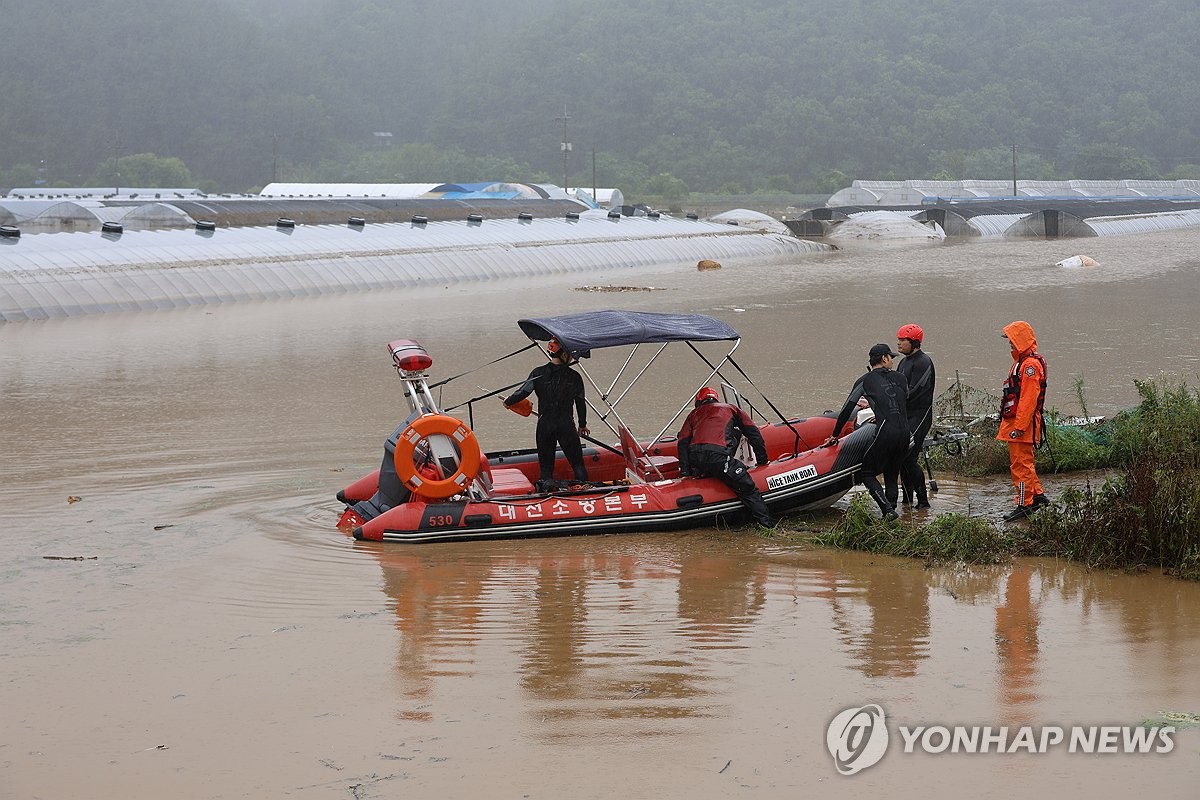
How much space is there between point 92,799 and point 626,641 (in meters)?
3.28

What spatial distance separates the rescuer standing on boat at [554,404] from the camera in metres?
11.9

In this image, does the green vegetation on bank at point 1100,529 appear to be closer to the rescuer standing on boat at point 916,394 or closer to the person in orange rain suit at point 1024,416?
the person in orange rain suit at point 1024,416

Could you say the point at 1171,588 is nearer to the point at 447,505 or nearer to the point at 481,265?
the point at 447,505

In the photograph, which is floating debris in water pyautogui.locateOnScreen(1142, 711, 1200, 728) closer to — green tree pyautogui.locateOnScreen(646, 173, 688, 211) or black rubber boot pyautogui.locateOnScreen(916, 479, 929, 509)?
black rubber boot pyautogui.locateOnScreen(916, 479, 929, 509)

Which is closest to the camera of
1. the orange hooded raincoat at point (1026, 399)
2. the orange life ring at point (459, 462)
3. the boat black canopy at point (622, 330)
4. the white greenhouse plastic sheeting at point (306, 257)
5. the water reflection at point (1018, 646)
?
the water reflection at point (1018, 646)

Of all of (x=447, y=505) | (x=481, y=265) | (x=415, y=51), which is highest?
(x=415, y=51)

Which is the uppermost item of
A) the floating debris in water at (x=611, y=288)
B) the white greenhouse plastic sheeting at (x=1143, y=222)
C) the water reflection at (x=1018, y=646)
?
the white greenhouse plastic sheeting at (x=1143, y=222)

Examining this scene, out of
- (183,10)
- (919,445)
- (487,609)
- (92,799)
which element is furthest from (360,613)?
(183,10)

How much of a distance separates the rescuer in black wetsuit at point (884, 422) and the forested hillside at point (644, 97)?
99692 mm

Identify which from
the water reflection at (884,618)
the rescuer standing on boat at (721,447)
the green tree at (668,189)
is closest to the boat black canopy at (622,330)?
the rescuer standing on boat at (721,447)

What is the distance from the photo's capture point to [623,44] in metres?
143

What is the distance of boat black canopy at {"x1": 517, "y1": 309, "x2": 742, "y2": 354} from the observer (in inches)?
456

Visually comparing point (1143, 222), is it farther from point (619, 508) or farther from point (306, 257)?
point (619, 508)

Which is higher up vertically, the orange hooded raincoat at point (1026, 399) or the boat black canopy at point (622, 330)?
the boat black canopy at point (622, 330)
